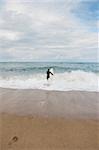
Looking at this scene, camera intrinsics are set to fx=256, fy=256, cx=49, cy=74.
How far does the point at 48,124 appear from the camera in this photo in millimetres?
3264

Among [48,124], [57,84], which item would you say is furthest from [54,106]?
[57,84]

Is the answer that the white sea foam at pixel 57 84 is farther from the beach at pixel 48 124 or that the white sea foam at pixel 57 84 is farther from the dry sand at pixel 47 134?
the dry sand at pixel 47 134

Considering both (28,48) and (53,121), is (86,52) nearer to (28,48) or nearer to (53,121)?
(28,48)

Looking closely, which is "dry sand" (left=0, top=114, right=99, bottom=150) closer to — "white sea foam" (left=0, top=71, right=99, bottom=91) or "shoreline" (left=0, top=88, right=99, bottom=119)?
"shoreline" (left=0, top=88, right=99, bottom=119)

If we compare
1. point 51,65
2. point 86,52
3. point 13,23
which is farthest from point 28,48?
point 13,23

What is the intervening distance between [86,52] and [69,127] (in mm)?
9403

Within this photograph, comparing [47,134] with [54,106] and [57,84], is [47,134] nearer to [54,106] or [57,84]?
[54,106]

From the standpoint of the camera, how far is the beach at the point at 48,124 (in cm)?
264

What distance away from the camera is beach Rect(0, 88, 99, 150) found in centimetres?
264

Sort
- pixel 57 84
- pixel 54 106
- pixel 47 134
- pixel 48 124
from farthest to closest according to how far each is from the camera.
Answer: pixel 57 84, pixel 54 106, pixel 48 124, pixel 47 134

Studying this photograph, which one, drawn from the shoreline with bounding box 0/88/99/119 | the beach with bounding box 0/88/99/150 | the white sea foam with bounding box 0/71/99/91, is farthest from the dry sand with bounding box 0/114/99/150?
the white sea foam with bounding box 0/71/99/91

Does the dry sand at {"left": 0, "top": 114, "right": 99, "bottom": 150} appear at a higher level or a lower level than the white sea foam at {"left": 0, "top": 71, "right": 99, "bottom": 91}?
lower

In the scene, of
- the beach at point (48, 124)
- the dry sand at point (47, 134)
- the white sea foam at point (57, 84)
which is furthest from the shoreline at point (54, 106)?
the white sea foam at point (57, 84)

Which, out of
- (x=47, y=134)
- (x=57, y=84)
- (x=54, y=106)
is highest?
(x=57, y=84)
